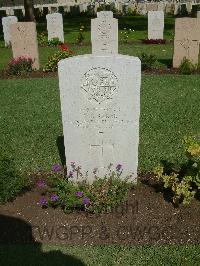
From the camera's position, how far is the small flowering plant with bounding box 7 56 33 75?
12750 mm

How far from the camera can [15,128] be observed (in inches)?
313

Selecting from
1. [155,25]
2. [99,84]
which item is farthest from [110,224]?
[155,25]

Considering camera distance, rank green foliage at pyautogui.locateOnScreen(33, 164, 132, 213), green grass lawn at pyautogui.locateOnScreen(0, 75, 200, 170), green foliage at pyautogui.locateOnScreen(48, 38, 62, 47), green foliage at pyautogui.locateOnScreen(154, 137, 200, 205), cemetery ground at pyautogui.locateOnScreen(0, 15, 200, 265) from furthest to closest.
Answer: green foliage at pyautogui.locateOnScreen(48, 38, 62, 47)
green grass lawn at pyautogui.locateOnScreen(0, 75, 200, 170)
green foliage at pyautogui.locateOnScreen(33, 164, 132, 213)
green foliage at pyautogui.locateOnScreen(154, 137, 200, 205)
cemetery ground at pyautogui.locateOnScreen(0, 15, 200, 265)

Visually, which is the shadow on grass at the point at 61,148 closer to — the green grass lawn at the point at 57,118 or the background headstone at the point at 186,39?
the green grass lawn at the point at 57,118

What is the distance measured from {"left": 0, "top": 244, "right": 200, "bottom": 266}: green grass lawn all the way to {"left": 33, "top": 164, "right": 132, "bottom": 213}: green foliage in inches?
24.3

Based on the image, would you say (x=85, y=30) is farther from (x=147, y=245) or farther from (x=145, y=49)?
(x=147, y=245)

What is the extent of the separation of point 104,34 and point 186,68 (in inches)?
124

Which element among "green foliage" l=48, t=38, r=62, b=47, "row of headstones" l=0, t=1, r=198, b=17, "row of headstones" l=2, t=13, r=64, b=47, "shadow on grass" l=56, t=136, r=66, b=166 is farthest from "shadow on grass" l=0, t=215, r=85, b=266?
"row of headstones" l=0, t=1, r=198, b=17

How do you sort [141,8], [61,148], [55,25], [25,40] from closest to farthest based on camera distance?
[61,148] → [25,40] → [55,25] → [141,8]

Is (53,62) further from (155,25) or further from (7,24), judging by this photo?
(155,25)

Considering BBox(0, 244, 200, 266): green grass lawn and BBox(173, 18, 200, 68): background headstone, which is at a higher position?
BBox(173, 18, 200, 68): background headstone

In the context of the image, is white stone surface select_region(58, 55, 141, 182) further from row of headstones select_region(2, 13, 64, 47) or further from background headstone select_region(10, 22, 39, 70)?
row of headstones select_region(2, 13, 64, 47)

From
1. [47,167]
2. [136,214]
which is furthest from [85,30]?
[136,214]

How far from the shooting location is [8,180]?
15.9 ft
